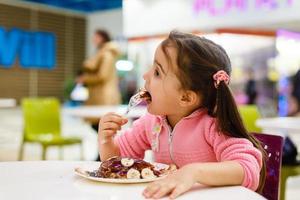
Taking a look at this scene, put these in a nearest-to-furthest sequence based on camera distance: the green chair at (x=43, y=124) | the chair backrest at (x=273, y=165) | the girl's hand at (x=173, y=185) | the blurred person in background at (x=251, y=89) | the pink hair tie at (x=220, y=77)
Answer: the girl's hand at (x=173, y=185), the pink hair tie at (x=220, y=77), the chair backrest at (x=273, y=165), the green chair at (x=43, y=124), the blurred person in background at (x=251, y=89)

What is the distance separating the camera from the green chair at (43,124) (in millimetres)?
4355

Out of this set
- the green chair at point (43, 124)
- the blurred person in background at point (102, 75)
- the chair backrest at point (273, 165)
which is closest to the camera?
the chair backrest at point (273, 165)

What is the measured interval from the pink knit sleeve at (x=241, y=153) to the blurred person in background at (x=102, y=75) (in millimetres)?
3904

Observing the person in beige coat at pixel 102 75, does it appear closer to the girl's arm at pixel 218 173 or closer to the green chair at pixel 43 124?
the green chair at pixel 43 124

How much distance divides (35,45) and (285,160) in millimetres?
9559

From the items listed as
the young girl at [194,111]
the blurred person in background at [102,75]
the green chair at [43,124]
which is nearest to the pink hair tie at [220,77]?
the young girl at [194,111]

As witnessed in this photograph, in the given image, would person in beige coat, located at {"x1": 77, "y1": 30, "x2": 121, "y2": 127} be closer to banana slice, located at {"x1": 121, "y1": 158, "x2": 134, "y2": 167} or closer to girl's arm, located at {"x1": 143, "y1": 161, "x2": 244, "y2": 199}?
banana slice, located at {"x1": 121, "y1": 158, "x2": 134, "y2": 167}

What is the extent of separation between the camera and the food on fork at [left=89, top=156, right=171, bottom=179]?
1.01m

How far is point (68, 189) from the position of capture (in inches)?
36.6

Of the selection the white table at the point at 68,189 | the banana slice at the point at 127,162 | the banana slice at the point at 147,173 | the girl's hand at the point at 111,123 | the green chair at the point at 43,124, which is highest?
the girl's hand at the point at 111,123

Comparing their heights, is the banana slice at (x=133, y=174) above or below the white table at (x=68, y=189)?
above

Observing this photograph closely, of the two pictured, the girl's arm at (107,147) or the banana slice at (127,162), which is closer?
the banana slice at (127,162)

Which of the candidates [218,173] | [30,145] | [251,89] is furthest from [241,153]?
[251,89]

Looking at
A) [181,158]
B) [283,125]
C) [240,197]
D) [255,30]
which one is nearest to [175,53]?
[181,158]
